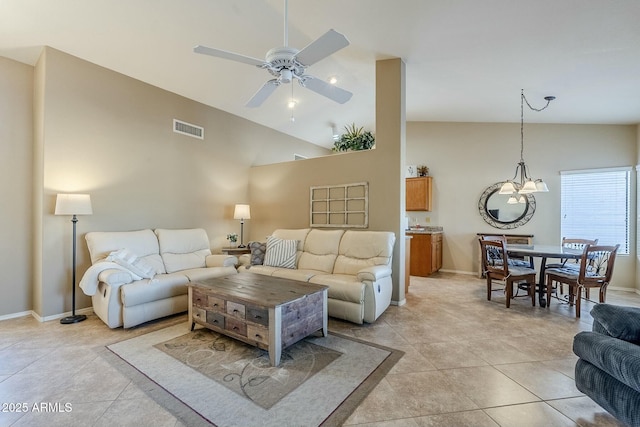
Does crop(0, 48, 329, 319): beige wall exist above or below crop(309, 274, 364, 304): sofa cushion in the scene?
above

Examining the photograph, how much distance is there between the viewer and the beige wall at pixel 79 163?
11.4 feet

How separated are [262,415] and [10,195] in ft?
13.6

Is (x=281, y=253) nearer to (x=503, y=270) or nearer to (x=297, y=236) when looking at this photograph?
(x=297, y=236)

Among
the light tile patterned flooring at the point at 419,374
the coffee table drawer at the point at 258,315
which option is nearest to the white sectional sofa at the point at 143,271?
the light tile patterned flooring at the point at 419,374

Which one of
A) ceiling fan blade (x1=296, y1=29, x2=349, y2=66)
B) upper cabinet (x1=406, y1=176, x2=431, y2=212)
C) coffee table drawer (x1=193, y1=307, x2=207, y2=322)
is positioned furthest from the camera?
upper cabinet (x1=406, y1=176, x2=431, y2=212)

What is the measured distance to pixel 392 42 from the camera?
366 cm

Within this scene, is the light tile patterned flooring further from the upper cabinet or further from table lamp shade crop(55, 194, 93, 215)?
the upper cabinet

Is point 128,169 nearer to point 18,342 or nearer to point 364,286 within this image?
point 18,342

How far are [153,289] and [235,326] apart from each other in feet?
4.27

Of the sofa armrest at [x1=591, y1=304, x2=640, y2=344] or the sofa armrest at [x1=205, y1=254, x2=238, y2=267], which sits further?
the sofa armrest at [x1=205, y1=254, x2=238, y2=267]

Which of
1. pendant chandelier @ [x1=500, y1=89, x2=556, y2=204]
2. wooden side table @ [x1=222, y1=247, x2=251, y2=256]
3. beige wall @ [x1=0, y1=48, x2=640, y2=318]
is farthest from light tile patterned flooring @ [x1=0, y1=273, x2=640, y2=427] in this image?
pendant chandelier @ [x1=500, y1=89, x2=556, y2=204]

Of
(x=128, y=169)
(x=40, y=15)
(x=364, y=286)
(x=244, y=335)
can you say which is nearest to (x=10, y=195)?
(x=128, y=169)

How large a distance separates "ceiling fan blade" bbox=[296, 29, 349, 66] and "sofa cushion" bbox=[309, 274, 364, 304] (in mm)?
Answer: 2356

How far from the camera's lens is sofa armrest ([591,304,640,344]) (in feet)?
6.04
